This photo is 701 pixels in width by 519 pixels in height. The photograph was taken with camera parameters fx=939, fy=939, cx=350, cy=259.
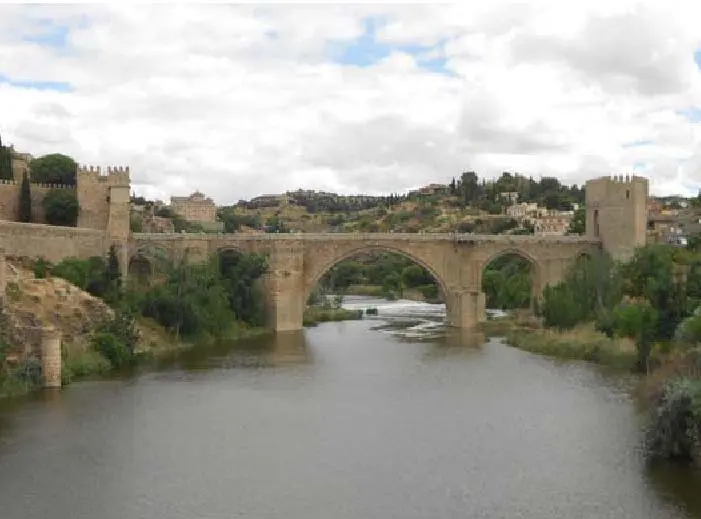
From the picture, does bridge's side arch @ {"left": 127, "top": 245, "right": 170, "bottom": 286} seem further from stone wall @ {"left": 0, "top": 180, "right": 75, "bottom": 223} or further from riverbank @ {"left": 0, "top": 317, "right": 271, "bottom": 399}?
stone wall @ {"left": 0, "top": 180, "right": 75, "bottom": 223}

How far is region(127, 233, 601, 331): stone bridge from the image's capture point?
3186 centimetres

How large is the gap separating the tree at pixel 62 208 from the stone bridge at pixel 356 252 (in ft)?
6.95

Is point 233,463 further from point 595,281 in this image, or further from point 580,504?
point 595,281

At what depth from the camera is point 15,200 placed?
32.3 m

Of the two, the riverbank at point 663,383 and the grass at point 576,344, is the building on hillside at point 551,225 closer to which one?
the grass at point 576,344

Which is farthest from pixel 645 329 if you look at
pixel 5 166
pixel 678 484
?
pixel 5 166

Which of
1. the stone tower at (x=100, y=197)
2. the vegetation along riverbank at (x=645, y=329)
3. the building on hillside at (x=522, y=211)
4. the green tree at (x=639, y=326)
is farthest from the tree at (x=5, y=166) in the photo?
the building on hillside at (x=522, y=211)

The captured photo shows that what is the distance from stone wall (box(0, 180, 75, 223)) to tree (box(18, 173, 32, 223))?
0.46 feet

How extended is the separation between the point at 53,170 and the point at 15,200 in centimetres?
652

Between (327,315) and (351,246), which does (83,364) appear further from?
(327,315)

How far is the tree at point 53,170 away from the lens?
126 feet

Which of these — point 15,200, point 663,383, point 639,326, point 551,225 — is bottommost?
point 663,383

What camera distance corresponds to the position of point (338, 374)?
21453 millimetres

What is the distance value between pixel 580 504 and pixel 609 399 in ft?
21.8
